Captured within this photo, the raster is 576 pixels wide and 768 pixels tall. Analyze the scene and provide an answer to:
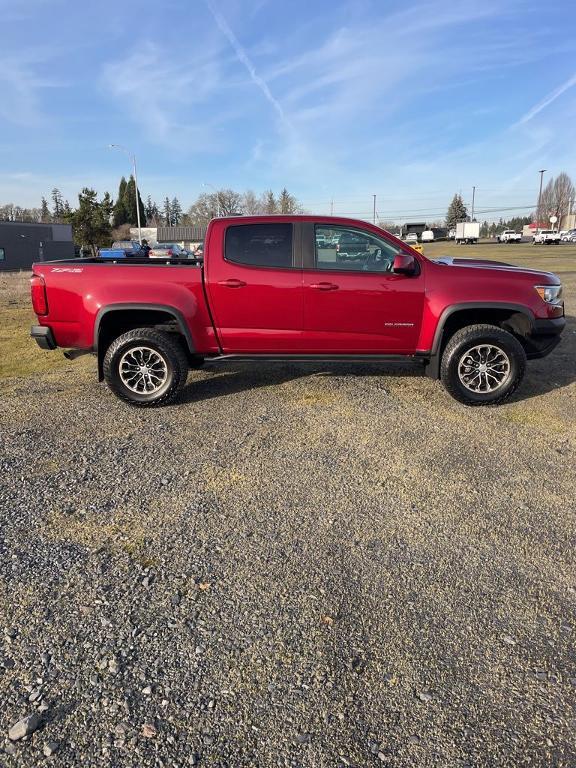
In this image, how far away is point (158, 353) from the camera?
5195 mm

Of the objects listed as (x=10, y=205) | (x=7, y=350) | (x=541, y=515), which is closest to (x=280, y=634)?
(x=541, y=515)

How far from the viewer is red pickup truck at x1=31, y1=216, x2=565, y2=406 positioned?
5.14m

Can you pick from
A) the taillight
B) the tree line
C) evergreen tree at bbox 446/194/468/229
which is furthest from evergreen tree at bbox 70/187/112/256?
evergreen tree at bbox 446/194/468/229

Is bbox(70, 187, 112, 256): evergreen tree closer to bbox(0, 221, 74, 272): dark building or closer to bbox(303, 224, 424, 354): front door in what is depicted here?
bbox(0, 221, 74, 272): dark building

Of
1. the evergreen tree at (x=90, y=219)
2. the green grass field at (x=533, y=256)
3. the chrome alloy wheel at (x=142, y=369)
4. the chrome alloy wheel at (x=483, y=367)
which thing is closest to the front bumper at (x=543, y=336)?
the chrome alloy wheel at (x=483, y=367)

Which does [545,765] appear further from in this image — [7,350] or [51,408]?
[7,350]

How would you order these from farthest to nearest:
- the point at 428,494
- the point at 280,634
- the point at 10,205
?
the point at 10,205, the point at 428,494, the point at 280,634

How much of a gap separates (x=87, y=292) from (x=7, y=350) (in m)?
3.67

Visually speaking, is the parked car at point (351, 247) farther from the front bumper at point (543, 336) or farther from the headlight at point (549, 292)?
the front bumper at point (543, 336)

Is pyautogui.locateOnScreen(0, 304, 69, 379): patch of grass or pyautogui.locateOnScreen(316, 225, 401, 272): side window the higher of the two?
pyautogui.locateOnScreen(316, 225, 401, 272): side window

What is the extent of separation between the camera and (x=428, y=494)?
3592 mm

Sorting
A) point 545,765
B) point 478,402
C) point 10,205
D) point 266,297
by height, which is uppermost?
point 10,205

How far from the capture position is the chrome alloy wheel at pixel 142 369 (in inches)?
205

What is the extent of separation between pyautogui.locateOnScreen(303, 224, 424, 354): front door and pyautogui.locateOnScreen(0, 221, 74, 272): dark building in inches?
2422
